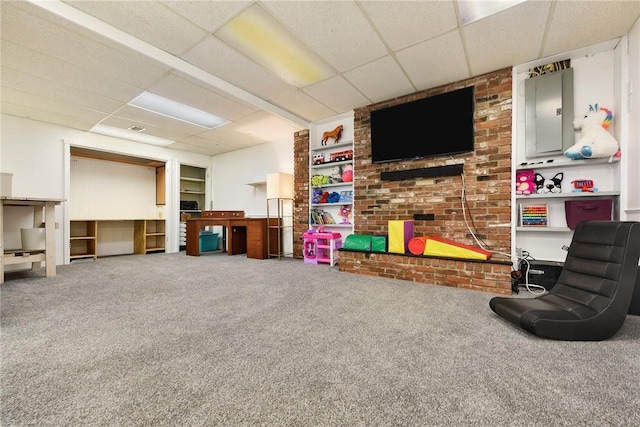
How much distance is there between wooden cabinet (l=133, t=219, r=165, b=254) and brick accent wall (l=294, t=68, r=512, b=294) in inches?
194

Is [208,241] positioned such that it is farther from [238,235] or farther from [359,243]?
[359,243]

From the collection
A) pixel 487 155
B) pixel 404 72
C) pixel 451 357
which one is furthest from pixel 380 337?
pixel 404 72

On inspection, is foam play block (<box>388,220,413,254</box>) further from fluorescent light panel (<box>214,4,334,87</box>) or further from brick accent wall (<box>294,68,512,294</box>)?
fluorescent light panel (<box>214,4,334,87</box>)

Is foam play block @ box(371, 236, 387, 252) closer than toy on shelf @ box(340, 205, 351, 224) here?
Yes

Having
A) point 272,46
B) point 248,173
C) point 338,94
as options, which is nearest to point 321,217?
point 338,94

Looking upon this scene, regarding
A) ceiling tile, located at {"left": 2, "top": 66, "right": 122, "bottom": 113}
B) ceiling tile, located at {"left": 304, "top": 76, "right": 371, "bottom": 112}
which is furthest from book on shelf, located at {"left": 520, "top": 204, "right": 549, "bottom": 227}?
ceiling tile, located at {"left": 2, "top": 66, "right": 122, "bottom": 113}

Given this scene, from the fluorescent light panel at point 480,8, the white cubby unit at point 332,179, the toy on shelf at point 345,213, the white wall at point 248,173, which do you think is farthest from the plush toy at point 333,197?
the fluorescent light panel at point 480,8

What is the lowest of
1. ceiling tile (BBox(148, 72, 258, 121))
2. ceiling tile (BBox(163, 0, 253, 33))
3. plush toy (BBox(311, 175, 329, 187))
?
plush toy (BBox(311, 175, 329, 187))

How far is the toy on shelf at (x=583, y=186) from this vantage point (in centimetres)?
274

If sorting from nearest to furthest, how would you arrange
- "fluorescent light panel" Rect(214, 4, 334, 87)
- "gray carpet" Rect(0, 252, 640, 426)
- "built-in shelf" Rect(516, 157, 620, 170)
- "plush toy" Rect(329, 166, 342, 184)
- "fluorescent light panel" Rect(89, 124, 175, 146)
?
"gray carpet" Rect(0, 252, 640, 426) → "fluorescent light panel" Rect(214, 4, 334, 87) → "built-in shelf" Rect(516, 157, 620, 170) → "plush toy" Rect(329, 166, 342, 184) → "fluorescent light panel" Rect(89, 124, 175, 146)

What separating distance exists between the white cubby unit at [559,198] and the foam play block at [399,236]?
4.14 feet

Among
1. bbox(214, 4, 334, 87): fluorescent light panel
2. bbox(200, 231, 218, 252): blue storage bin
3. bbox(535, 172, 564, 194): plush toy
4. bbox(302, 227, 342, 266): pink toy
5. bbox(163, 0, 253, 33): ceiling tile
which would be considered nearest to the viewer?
bbox(163, 0, 253, 33): ceiling tile

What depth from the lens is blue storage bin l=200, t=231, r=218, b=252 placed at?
6.27 meters

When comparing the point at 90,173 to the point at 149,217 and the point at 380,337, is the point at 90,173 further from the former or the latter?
the point at 380,337
